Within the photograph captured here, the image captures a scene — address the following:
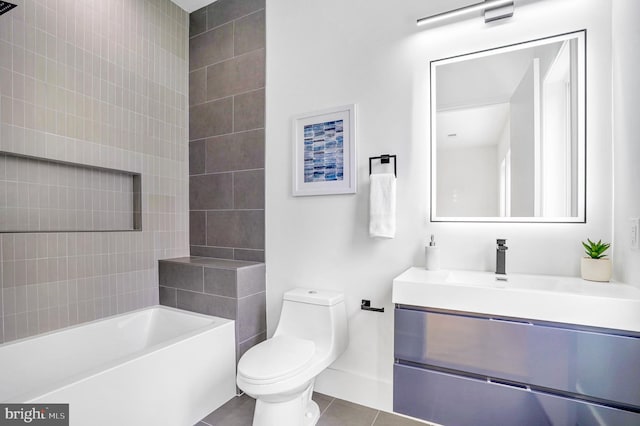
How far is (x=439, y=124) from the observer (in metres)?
1.84

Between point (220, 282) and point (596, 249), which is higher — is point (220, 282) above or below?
below

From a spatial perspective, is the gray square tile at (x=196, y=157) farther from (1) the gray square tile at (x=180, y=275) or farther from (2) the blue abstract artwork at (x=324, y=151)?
(2) the blue abstract artwork at (x=324, y=151)

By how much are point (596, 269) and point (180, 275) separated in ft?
8.14

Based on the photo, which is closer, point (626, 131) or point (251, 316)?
point (626, 131)

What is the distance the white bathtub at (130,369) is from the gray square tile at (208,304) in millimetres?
53

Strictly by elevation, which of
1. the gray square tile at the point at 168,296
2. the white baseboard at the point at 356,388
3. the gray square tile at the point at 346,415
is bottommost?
the gray square tile at the point at 346,415

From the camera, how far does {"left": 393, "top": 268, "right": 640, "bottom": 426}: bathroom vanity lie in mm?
1148

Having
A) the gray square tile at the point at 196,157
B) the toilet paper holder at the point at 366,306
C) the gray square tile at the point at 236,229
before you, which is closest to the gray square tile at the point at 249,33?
the gray square tile at the point at 196,157

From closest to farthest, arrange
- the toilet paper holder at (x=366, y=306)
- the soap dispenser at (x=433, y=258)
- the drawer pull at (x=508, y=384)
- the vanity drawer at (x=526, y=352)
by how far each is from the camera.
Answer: the vanity drawer at (x=526, y=352)
the drawer pull at (x=508, y=384)
the soap dispenser at (x=433, y=258)
the toilet paper holder at (x=366, y=306)

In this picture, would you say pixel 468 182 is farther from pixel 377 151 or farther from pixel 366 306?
pixel 366 306

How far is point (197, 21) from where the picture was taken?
2.74 m

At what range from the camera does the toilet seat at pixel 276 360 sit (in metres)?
1.46

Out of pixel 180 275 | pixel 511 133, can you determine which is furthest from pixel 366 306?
pixel 180 275

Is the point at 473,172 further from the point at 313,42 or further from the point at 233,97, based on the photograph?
the point at 233,97
